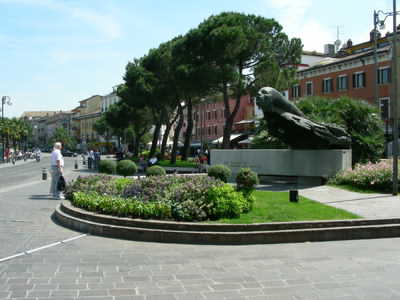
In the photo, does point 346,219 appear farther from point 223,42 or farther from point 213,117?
point 213,117

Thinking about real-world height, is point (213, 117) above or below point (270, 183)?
above

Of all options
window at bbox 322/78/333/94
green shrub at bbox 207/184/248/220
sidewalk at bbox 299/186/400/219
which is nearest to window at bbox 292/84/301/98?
window at bbox 322/78/333/94

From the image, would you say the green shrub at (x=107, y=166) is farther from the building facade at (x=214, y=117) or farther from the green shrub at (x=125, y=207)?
the building facade at (x=214, y=117)

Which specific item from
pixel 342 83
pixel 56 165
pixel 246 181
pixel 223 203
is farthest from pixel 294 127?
pixel 342 83

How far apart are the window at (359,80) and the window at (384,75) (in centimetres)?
177

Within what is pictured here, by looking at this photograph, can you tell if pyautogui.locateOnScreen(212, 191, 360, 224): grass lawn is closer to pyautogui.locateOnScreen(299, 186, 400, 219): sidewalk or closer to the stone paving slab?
pyautogui.locateOnScreen(299, 186, 400, 219): sidewalk

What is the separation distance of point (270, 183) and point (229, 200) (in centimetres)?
991

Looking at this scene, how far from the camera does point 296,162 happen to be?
18.3 m

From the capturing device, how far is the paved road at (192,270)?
5.43 meters

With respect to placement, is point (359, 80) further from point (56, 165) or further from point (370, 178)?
point (56, 165)

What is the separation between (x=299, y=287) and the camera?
566cm

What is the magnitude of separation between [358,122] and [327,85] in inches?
1014

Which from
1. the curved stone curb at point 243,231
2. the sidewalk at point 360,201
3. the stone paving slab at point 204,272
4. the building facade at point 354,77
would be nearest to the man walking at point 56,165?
the curved stone curb at point 243,231

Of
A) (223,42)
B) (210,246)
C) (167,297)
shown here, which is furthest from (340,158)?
(223,42)
